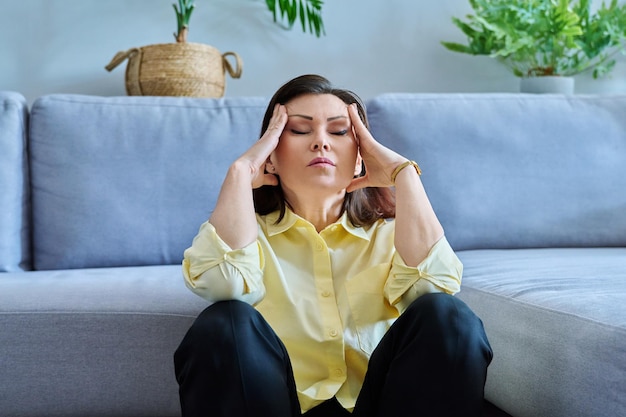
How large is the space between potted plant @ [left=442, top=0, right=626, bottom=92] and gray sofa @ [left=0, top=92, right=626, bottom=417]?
0.30m

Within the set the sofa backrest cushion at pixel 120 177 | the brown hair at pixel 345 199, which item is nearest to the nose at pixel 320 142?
the brown hair at pixel 345 199

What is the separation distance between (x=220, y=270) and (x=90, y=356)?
398 millimetres

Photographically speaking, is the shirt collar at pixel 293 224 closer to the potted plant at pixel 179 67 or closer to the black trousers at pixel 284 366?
the black trousers at pixel 284 366

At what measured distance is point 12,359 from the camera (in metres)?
1.31

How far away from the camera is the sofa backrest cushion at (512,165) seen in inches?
74.6

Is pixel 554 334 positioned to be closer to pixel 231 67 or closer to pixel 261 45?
pixel 231 67

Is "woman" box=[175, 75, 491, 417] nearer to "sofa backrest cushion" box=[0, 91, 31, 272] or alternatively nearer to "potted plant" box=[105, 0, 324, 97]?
"sofa backrest cushion" box=[0, 91, 31, 272]

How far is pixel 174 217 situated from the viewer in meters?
1.81

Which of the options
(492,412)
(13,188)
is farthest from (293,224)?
(13,188)

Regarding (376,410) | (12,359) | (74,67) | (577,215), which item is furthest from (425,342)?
(74,67)

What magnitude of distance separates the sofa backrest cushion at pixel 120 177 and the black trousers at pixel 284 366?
81cm

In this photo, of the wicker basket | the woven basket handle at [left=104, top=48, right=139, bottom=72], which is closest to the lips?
the wicker basket

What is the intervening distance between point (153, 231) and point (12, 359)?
1.81ft

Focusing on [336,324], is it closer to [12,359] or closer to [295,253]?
[295,253]
